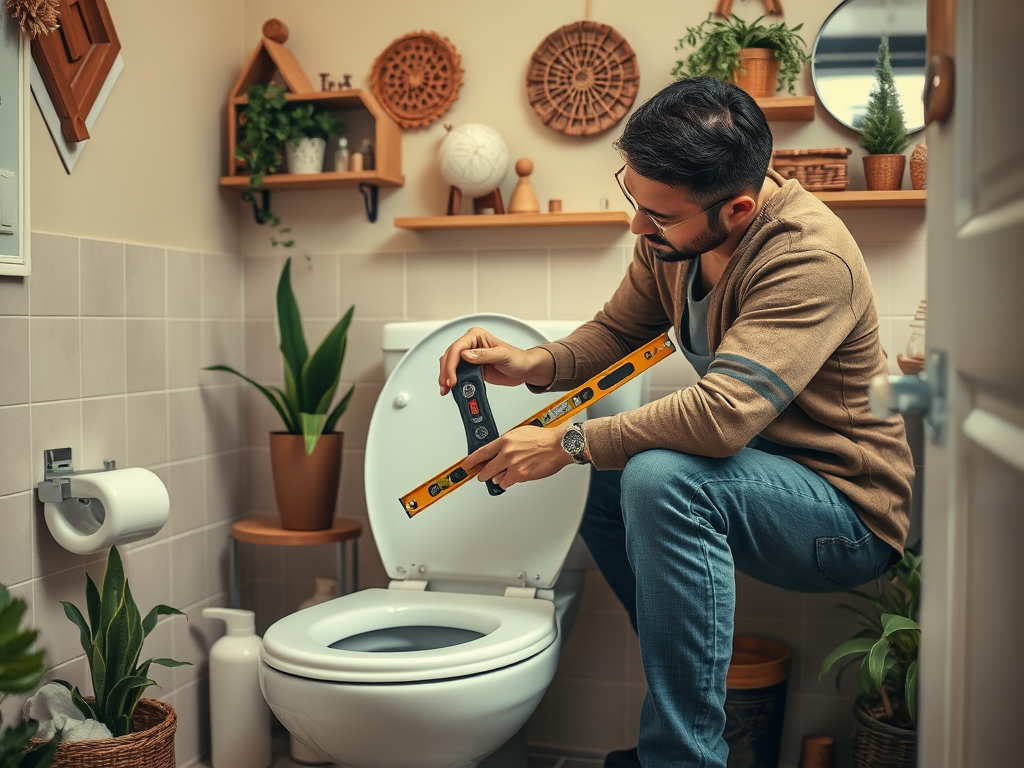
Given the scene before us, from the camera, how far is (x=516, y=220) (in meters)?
1.89

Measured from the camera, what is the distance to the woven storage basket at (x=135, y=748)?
1.38 metres

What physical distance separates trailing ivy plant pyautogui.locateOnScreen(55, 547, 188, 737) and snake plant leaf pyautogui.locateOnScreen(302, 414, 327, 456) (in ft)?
1.48

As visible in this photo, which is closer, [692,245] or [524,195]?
[692,245]

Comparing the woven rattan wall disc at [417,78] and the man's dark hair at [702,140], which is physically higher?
the woven rattan wall disc at [417,78]

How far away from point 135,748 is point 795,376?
1.10 metres

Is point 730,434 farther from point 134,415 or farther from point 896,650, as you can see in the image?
point 134,415

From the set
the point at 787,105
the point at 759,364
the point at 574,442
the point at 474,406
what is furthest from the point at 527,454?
the point at 787,105

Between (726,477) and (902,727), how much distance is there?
633mm

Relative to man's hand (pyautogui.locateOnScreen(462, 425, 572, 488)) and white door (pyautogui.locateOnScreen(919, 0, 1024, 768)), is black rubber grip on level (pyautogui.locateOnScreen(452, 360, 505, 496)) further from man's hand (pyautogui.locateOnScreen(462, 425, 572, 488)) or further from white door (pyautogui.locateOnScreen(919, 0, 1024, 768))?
white door (pyautogui.locateOnScreen(919, 0, 1024, 768))

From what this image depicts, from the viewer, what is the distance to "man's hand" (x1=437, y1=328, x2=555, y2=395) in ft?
5.10

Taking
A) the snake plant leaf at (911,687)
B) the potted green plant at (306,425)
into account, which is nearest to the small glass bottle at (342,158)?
the potted green plant at (306,425)

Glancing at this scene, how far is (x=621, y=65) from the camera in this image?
6.23ft

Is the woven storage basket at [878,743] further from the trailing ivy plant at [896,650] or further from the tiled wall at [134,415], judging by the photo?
the tiled wall at [134,415]

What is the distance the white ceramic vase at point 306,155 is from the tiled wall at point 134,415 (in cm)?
26
